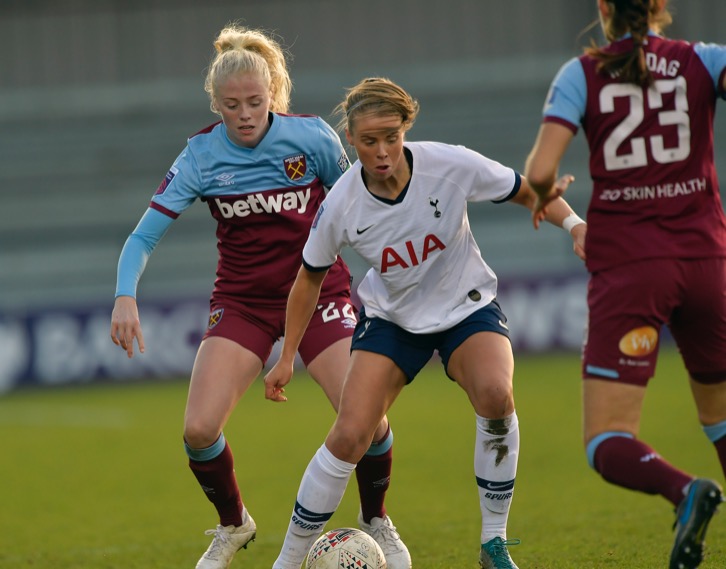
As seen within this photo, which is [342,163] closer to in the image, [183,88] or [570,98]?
[570,98]

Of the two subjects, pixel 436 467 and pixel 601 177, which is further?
pixel 436 467

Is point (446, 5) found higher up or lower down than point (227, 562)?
higher up

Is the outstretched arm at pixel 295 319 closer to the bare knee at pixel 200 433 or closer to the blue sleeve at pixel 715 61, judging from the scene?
the bare knee at pixel 200 433

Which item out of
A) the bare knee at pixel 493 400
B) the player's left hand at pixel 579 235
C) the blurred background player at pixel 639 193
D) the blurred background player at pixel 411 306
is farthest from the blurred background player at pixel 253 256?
the blurred background player at pixel 639 193

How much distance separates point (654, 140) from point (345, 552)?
7.14 ft

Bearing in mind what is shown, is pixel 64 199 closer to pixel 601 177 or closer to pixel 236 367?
pixel 236 367

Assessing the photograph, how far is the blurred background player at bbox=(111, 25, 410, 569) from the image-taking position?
17.6ft

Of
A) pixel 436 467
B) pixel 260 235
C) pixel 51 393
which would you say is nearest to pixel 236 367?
pixel 260 235

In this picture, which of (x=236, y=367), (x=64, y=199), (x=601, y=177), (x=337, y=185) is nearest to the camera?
(x=601, y=177)

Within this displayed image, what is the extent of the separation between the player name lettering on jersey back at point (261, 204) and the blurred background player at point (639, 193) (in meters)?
1.76

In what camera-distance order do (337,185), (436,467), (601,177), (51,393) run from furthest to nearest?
1. (51,393)
2. (436,467)
3. (337,185)
4. (601,177)

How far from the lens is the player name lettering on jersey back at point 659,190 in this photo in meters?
3.97

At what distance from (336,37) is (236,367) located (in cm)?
1754

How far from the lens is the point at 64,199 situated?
70.0 ft
